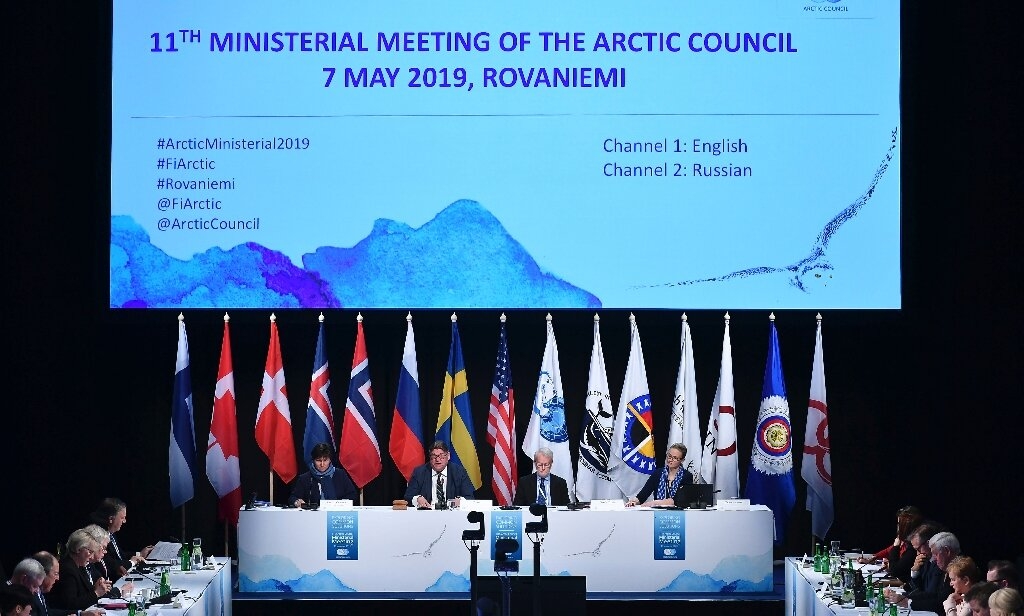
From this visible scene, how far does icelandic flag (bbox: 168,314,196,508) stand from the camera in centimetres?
1280

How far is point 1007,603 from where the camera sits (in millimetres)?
8031

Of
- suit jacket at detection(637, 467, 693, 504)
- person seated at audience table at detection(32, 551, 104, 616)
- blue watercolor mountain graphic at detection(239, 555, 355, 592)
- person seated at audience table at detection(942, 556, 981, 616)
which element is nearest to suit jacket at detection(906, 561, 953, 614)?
person seated at audience table at detection(942, 556, 981, 616)

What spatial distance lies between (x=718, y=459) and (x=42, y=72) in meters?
6.87

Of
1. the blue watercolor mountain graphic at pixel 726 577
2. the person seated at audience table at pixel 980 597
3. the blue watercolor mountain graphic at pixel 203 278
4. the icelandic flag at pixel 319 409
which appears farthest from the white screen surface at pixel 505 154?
the person seated at audience table at pixel 980 597

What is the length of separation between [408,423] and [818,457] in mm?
3588

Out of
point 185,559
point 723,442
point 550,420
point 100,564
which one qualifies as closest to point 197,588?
point 185,559

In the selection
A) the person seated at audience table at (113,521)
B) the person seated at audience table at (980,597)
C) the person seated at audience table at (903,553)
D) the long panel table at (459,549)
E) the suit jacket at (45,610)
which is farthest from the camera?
the long panel table at (459,549)

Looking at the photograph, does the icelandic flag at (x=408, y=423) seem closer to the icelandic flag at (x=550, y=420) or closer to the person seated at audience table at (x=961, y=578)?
the icelandic flag at (x=550, y=420)

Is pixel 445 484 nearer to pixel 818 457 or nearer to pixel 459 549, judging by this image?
pixel 459 549

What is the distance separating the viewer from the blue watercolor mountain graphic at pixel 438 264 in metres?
12.8

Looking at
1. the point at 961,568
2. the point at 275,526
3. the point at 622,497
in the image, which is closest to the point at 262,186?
the point at 275,526

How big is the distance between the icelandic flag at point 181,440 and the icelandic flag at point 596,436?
3404mm

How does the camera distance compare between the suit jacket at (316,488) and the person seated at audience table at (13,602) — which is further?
the suit jacket at (316,488)

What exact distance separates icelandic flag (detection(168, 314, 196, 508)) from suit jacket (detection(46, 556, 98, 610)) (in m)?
2.65
